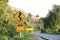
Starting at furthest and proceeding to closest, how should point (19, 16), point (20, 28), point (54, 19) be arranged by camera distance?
point (54, 19) → point (19, 16) → point (20, 28)

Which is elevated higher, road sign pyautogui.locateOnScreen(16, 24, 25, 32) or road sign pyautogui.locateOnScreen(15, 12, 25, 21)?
road sign pyautogui.locateOnScreen(15, 12, 25, 21)

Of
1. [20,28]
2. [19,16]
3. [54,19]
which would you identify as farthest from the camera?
[54,19]

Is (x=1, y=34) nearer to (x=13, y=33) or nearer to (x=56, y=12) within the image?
(x=13, y=33)

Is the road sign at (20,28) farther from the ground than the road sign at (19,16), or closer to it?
closer to it

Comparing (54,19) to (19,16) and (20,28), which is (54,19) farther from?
(20,28)

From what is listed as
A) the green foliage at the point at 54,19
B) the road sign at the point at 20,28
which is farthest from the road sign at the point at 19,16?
the green foliage at the point at 54,19

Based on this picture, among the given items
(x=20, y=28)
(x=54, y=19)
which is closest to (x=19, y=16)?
(x=20, y=28)

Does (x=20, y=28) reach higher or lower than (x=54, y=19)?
higher

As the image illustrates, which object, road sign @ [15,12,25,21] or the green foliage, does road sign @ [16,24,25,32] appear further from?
Result: the green foliage

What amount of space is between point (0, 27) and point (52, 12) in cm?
7433

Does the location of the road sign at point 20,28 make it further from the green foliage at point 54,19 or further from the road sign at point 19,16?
the green foliage at point 54,19

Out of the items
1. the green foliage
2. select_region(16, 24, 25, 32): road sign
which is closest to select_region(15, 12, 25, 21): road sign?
select_region(16, 24, 25, 32): road sign

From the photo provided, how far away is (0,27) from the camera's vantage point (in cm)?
3119

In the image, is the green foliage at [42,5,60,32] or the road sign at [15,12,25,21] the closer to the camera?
the road sign at [15,12,25,21]
